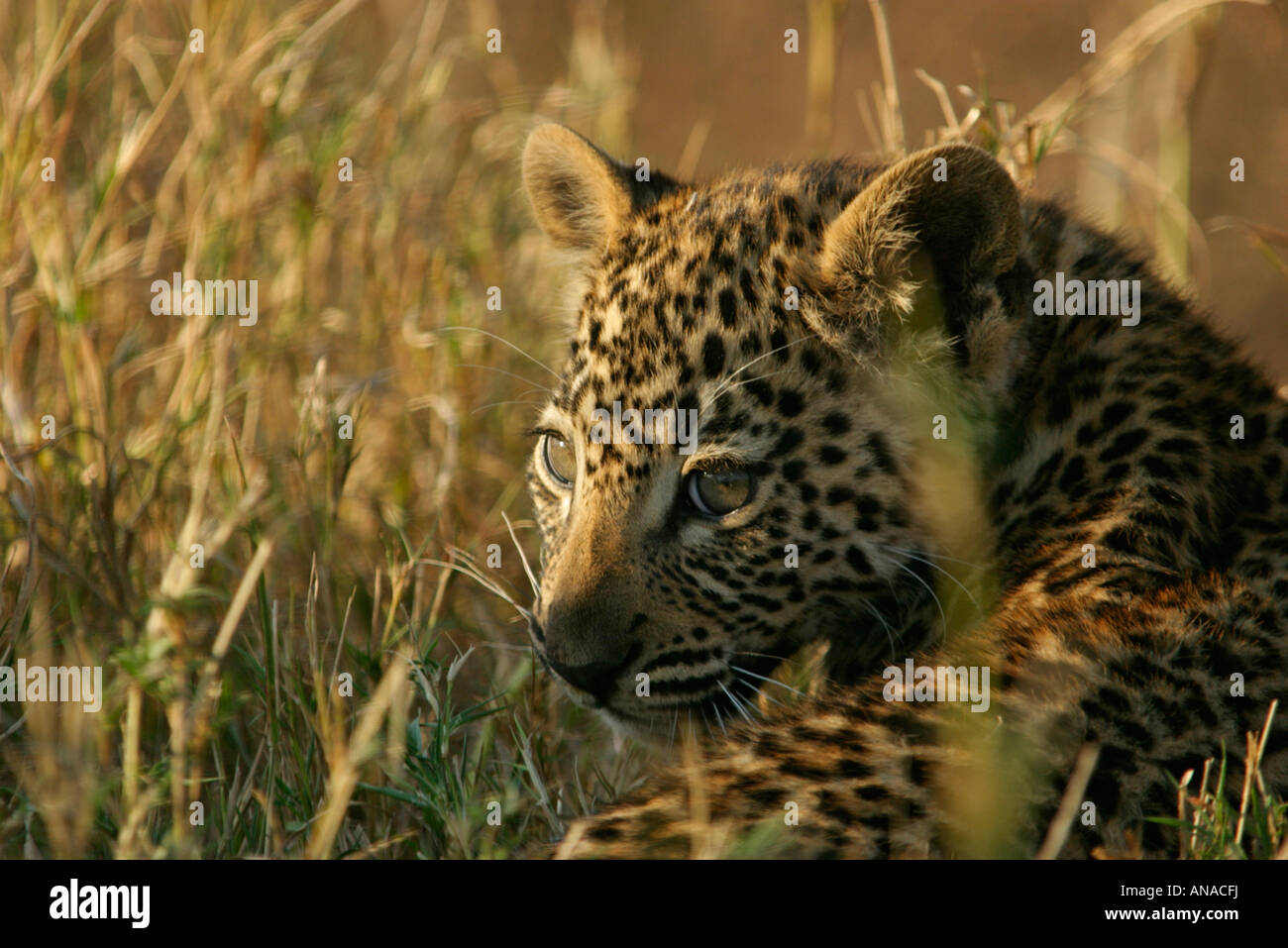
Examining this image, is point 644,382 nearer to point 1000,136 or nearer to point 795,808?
point 795,808

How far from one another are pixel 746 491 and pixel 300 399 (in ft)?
8.58

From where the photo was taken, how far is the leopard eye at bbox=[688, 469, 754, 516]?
421 cm

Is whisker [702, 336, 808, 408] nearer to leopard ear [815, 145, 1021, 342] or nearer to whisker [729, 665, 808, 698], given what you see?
leopard ear [815, 145, 1021, 342]

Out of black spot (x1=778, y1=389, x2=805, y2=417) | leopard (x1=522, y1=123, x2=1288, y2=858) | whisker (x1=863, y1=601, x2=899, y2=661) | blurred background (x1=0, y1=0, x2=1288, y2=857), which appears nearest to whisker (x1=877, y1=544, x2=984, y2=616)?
leopard (x1=522, y1=123, x2=1288, y2=858)

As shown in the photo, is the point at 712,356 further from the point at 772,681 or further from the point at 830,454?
the point at 772,681

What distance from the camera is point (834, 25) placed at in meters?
7.62

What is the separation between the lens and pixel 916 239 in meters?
4.11

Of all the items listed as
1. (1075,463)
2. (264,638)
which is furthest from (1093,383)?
(264,638)

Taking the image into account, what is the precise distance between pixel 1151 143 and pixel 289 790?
8590 mm

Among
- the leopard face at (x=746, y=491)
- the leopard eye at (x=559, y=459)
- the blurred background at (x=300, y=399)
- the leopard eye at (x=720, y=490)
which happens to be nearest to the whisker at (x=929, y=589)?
the leopard face at (x=746, y=491)
